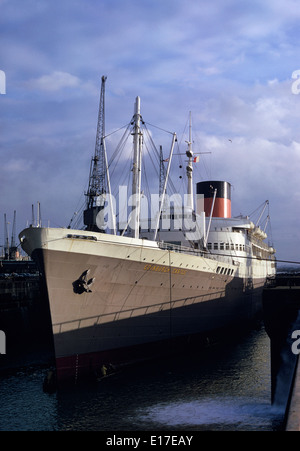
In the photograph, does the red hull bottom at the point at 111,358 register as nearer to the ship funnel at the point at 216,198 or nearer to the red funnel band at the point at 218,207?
the red funnel band at the point at 218,207

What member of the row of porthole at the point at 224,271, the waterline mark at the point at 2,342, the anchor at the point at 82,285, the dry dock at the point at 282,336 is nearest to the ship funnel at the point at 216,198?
the row of porthole at the point at 224,271

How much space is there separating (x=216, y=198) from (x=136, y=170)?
17.6 metres

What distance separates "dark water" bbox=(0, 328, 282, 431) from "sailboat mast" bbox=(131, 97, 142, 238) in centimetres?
870

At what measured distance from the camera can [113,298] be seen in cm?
A: 2220

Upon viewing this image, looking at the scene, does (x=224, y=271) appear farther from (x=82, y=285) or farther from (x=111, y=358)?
(x=82, y=285)

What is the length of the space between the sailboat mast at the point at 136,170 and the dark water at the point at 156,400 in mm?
8697

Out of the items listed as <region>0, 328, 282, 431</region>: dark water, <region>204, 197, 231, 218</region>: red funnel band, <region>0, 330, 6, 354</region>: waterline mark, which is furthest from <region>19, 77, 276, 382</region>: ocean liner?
<region>0, 330, 6, 354</region>: waterline mark

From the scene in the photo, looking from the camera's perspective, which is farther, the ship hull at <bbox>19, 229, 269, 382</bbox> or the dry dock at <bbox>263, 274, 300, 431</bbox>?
the ship hull at <bbox>19, 229, 269, 382</bbox>

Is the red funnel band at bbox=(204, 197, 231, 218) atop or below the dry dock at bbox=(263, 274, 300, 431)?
atop

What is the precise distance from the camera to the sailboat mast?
82.5ft

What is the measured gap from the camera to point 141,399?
19.0m

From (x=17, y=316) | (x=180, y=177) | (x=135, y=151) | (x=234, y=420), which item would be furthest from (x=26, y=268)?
(x=234, y=420)

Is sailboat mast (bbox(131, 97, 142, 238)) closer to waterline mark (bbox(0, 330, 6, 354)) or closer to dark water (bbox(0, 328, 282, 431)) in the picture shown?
dark water (bbox(0, 328, 282, 431))

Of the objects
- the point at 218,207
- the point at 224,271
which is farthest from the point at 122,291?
the point at 218,207
